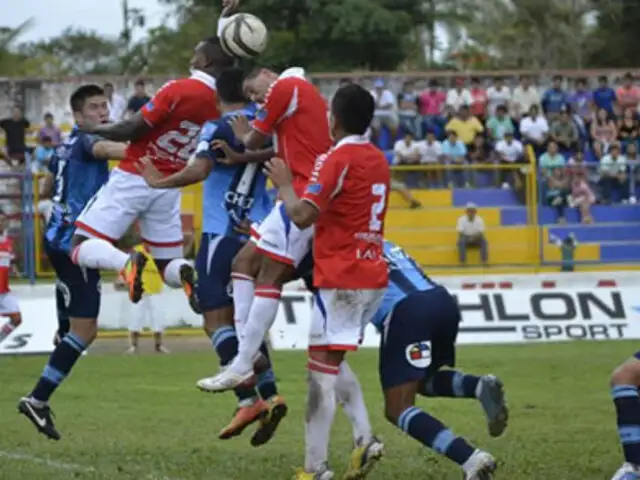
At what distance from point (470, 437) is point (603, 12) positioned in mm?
42836

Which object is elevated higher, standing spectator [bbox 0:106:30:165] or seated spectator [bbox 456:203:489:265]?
standing spectator [bbox 0:106:30:165]

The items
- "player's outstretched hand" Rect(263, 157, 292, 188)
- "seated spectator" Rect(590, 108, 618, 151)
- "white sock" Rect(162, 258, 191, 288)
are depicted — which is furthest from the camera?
"seated spectator" Rect(590, 108, 618, 151)

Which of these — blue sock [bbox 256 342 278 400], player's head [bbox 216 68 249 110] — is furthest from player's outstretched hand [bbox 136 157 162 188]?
blue sock [bbox 256 342 278 400]

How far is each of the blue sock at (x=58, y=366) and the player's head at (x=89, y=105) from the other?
1659 mm

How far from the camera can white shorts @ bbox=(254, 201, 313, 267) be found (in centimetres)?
1073

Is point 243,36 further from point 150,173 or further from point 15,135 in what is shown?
point 15,135

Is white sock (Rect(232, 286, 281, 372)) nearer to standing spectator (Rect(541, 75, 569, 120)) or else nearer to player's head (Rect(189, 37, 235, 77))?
player's head (Rect(189, 37, 235, 77))

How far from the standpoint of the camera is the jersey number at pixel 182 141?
39.6ft

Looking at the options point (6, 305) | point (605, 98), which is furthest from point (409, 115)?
point (6, 305)

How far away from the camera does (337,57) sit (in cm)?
4266

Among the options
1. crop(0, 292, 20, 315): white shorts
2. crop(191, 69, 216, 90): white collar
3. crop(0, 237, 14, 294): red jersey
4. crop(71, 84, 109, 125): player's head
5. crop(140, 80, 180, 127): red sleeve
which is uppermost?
crop(191, 69, 216, 90): white collar

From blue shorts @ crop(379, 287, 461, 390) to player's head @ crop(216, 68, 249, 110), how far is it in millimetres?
2278

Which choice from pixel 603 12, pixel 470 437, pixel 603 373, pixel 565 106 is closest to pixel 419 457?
pixel 470 437

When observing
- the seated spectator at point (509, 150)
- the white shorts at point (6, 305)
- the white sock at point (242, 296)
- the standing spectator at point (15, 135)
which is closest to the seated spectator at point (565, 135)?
the seated spectator at point (509, 150)
